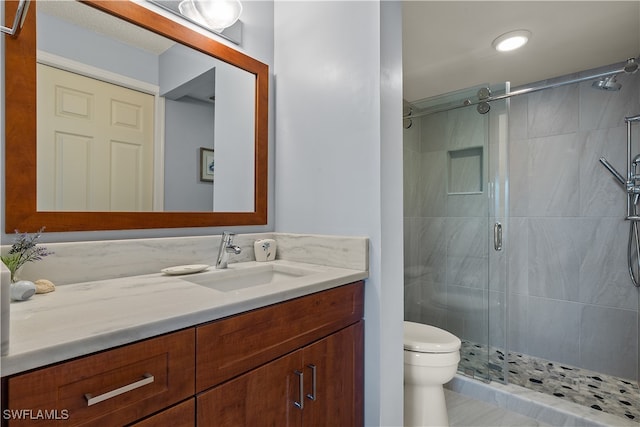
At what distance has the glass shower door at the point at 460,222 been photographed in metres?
2.11

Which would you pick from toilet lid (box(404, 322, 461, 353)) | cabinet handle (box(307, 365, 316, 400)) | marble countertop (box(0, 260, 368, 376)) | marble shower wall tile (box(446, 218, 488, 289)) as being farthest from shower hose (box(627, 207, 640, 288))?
cabinet handle (box(307, 365, 316, 400))

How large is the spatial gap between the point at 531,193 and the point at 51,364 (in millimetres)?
2938

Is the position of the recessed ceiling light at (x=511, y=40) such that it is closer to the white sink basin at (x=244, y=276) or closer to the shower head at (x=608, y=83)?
the shower head at (x=608, y=83)

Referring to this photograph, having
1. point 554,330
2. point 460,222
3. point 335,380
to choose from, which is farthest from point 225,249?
point 554,330

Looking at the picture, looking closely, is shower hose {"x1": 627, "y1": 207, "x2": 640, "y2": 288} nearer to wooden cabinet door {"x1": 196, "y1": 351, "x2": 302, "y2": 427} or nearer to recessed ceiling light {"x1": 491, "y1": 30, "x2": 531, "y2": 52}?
recessed ceiling light {"x1": 491, "y1": 30, "x2": 531, "y2": 52}

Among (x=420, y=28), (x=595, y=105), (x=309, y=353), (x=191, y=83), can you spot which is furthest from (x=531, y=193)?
(x=191, y=83)

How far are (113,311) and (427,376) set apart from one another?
55.8 inches

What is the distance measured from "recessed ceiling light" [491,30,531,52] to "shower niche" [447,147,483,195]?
0.61 metres

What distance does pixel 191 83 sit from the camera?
4.54 ft

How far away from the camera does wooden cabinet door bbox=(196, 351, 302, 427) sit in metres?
0.78

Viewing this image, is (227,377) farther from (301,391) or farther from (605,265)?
(605,265)

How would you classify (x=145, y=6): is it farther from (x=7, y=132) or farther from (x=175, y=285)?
(x=175, y=285)

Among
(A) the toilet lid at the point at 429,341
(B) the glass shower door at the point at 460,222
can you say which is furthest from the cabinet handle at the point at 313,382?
(B) the glass shower door at the point at 460,222

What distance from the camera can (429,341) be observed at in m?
1.66
